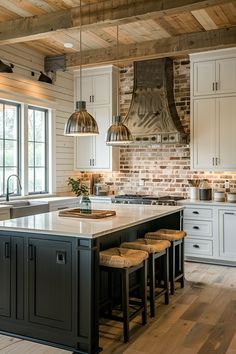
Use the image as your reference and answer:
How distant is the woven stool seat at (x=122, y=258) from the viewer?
130 inches

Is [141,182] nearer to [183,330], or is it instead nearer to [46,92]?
[46,92]

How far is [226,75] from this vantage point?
6055mm

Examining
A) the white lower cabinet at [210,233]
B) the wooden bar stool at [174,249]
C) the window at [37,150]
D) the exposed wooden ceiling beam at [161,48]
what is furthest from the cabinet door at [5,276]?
the exposed wooden ceiling beam at [161,48]

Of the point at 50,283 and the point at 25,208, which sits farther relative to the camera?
the point at 25,208

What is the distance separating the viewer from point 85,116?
392cm

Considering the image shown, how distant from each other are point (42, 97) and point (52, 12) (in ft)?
5.85

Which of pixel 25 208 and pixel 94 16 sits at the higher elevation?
pixel 94 16

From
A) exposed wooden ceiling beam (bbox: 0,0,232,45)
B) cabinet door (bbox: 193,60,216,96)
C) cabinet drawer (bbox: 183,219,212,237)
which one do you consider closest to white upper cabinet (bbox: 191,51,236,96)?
cabinet door (bbox: 193,60,216,96)

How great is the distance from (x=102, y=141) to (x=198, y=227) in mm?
2284

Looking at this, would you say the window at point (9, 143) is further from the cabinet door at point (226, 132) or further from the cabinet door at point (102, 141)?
the cabinet door at point (226, 132)

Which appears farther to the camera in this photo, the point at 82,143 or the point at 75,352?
the point at 82,143

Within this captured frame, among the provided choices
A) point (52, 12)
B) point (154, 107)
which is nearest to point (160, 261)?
point (154, 107)

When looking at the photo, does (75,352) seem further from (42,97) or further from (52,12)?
(42,97)

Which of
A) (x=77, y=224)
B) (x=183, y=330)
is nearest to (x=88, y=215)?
(x=77, y=224)
